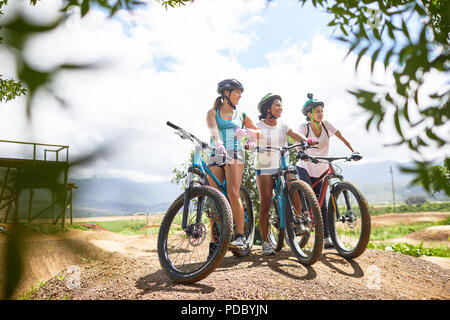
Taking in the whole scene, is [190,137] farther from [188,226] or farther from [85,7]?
[85,7]

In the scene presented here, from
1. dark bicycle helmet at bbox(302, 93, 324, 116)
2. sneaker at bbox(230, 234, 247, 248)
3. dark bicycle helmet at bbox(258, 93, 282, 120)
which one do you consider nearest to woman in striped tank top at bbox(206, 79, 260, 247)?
sneaker at bbox(230, 234, 247, 248)

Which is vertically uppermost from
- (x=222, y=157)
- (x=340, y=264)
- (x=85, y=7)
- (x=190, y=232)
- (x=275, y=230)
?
(x=85, y=7)

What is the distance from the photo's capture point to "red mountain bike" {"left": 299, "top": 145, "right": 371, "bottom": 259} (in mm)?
3646

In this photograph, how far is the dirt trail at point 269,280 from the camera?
8.35 ft

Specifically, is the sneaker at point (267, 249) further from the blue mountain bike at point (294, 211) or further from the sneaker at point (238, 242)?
the sneaker at point (238, 242)

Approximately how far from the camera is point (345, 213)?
407 centimetres

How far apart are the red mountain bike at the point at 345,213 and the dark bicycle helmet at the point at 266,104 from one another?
0.75 metres

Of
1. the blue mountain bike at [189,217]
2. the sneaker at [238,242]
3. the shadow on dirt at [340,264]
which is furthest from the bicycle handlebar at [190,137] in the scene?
the shadow on dirt at [340,264]

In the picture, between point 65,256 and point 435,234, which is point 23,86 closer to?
point 65,256

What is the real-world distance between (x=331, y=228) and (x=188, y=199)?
2.26m

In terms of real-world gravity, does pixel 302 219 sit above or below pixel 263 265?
above

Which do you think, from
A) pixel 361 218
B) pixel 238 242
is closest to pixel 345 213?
pixel 361 218

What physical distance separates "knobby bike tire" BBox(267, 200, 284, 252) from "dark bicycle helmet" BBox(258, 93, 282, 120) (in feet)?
3.96

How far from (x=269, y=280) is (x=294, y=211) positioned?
1.26 meters
